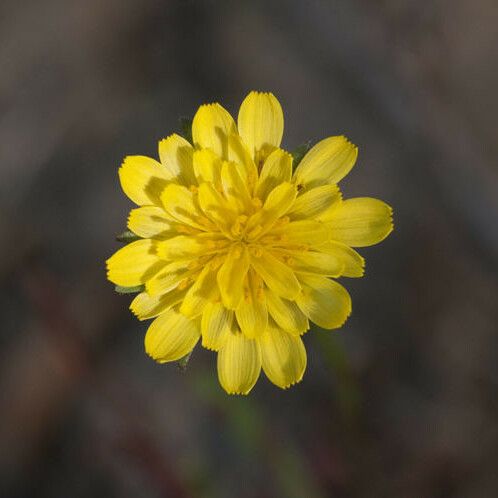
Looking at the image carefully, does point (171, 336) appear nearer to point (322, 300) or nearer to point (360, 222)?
point (322, 300)

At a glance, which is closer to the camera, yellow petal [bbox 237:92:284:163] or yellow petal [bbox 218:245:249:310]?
yellow petal [bbox 218:245:249:310]

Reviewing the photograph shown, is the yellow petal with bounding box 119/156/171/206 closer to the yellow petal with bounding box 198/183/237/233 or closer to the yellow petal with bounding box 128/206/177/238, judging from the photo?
the yellow petal with bounding box 128/206/177/238

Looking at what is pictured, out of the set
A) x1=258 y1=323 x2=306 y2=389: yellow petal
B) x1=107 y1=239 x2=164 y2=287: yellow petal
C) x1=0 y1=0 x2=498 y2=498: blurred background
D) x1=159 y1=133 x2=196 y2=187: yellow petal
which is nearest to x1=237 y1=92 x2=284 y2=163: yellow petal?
x1=159 y1=133 x2=196 y2=187: yellow petal

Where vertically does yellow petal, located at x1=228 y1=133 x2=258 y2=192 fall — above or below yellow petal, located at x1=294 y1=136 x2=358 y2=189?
below

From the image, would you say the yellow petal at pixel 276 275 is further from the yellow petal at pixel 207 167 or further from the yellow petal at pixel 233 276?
the yellow petal at pixel 207 167

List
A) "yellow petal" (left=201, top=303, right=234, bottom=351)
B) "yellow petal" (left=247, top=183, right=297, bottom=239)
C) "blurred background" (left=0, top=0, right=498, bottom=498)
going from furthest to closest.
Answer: "blurred background" (left=0, top=0, right=498, bottom=498)
"yellow petal" (left=201, top=303, right=234, bottom=351)
"yellow petal" (left=247, top=183, right=297, bottom=239)

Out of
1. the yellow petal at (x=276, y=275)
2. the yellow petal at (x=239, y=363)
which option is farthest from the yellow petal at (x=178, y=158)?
the yellow petal at (x=239, y=363)
